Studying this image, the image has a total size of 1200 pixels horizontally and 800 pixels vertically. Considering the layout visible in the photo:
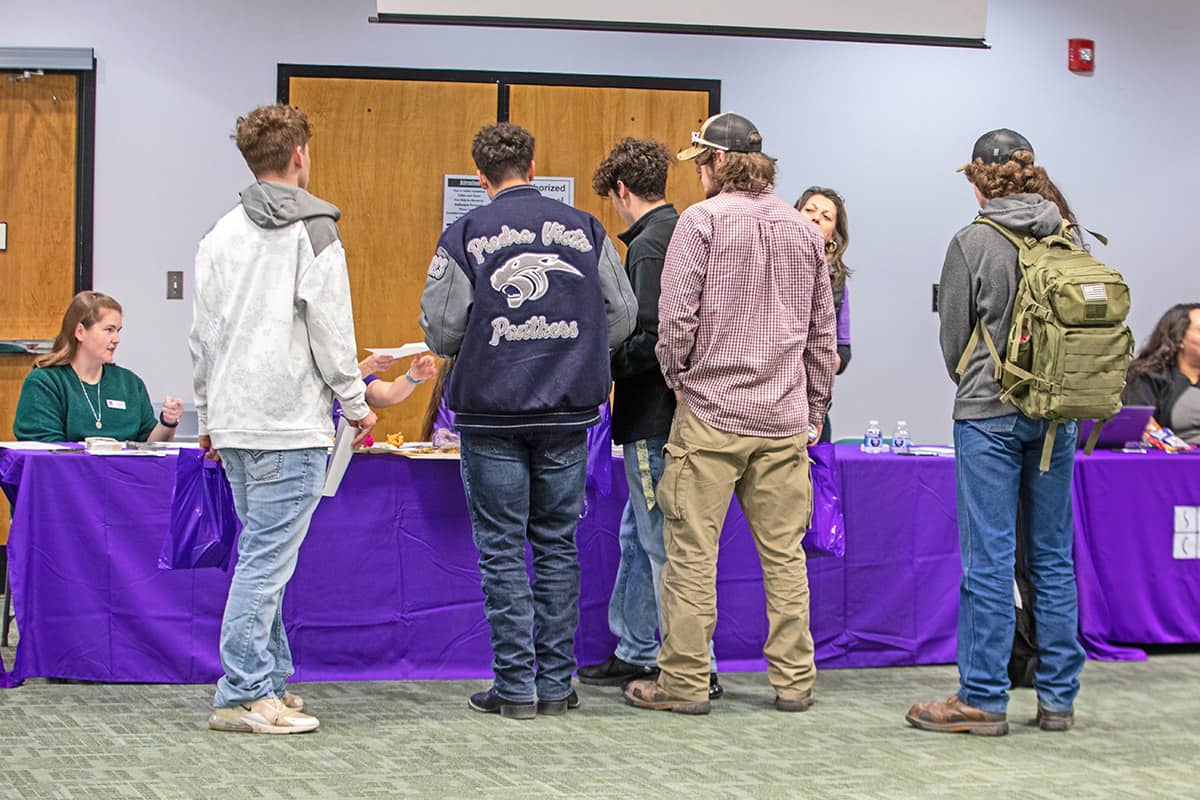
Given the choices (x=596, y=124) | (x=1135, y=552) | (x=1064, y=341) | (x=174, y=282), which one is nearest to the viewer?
(x=1064, y=341)

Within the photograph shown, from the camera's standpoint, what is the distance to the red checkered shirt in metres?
3.34

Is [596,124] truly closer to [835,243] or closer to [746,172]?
[835,243]

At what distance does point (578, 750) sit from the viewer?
312 cm

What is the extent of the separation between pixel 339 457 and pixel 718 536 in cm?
98

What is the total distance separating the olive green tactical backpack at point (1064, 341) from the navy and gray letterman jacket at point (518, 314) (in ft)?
3.23

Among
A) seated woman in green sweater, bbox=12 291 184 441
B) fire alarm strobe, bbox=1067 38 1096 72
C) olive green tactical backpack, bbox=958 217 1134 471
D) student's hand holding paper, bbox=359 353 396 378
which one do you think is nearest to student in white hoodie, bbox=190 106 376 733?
student's hand holding paper, bbox=359 353 396 378

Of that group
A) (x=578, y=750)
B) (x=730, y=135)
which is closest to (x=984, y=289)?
(x=730, y=135)

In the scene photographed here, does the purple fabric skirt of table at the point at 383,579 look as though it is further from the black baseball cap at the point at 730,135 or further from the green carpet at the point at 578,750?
the black baseball cap at the point at 730,135

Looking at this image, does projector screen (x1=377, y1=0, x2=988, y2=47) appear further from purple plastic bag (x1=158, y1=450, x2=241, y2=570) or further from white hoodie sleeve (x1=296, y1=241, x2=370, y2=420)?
purple plastic bag (x1=158, y1=450, x2=241, y2=570)

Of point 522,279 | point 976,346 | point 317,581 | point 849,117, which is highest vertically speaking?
point 849,117

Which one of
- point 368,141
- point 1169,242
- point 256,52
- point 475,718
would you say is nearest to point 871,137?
point 1169,242

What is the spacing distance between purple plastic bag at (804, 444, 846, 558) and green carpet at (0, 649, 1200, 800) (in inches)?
15.8

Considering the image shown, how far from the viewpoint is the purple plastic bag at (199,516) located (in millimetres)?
3414

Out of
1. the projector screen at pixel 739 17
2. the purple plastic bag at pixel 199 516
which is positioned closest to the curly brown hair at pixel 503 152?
the purple plastic bag at pixel 199 516
